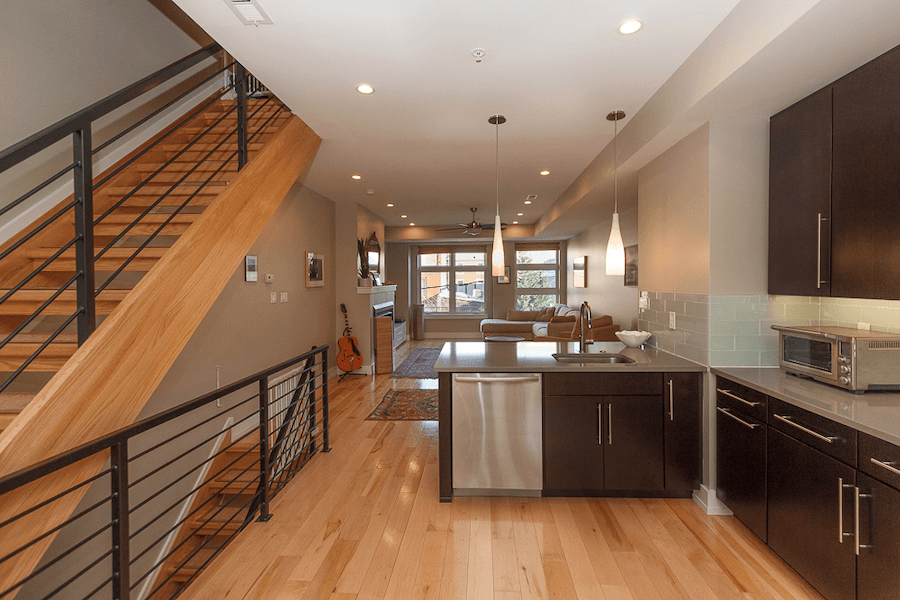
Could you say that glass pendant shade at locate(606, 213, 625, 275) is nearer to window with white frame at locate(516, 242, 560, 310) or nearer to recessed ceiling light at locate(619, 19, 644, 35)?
recessed ceiling light at locate(619, 19, 644, 35)

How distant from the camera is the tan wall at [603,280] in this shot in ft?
20.7

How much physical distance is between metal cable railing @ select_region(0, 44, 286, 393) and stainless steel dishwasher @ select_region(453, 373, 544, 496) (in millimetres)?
1953

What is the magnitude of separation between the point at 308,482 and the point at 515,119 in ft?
9.90

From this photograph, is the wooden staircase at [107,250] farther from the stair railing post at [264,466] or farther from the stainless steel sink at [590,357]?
the stainless steel sink at [590,357]

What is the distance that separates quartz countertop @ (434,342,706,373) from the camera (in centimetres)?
287

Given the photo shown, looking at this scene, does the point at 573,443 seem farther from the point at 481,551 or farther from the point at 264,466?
the point at 264,466

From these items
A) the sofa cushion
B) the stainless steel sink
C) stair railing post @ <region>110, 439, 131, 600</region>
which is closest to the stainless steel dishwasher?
the stainless steel sink

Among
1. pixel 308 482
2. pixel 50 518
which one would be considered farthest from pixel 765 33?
pixel 308 482

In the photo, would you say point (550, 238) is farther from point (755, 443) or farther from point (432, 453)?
point (755, 443)

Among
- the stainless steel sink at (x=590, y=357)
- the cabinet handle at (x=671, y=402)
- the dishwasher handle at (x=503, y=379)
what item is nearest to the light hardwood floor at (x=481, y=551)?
the cabinet handle at (x=671, y=402)

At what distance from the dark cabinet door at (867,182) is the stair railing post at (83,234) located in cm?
315

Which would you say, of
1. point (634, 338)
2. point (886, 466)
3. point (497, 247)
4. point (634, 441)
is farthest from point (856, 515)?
point (497, 247)

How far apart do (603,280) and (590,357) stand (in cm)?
479

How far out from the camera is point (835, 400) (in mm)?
1989
